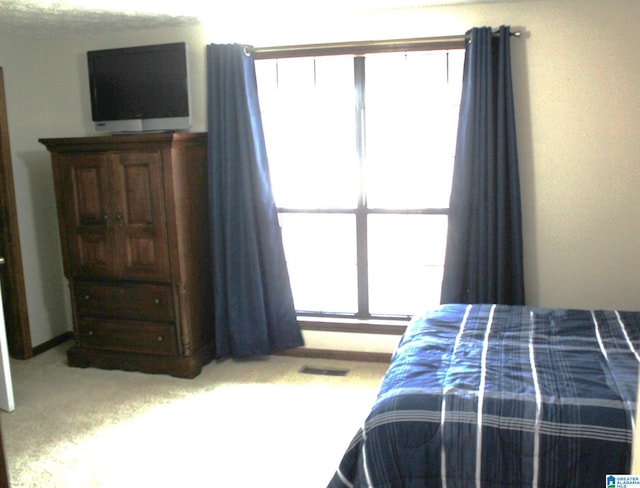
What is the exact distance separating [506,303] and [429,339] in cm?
116

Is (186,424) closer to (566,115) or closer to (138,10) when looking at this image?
(138,10)

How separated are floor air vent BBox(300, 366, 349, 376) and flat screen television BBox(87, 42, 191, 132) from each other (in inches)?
71.1

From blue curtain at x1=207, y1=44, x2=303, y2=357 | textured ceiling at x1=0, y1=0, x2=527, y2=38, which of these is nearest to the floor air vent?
blue curtain at x1=207, y1=44, x2=303, y2=357

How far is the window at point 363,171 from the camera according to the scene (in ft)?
12.5

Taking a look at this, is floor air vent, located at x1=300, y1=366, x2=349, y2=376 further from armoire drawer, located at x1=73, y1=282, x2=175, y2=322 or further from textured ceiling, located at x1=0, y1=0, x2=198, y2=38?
textured ceiling, located at x1=0, y1=0, x2=198, y2=38

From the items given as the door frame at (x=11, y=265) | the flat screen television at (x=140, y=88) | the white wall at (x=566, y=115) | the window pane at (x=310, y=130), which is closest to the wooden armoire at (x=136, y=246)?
the flat screen television at (x=140, y=88)

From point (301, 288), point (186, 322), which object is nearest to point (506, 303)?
point (301, 288)

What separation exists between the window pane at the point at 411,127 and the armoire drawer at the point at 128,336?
1.61 metres

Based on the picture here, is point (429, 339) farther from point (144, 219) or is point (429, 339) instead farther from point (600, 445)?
point (144, 219)

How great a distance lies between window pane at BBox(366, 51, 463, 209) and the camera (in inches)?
149

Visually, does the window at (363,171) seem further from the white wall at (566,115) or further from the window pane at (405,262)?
the white wall at (566,115)

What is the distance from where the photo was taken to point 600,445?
1.87 metres

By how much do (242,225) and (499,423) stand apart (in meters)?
2.39

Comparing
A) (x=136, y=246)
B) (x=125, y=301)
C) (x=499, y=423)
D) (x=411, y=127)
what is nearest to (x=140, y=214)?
(x=136, y=246)
